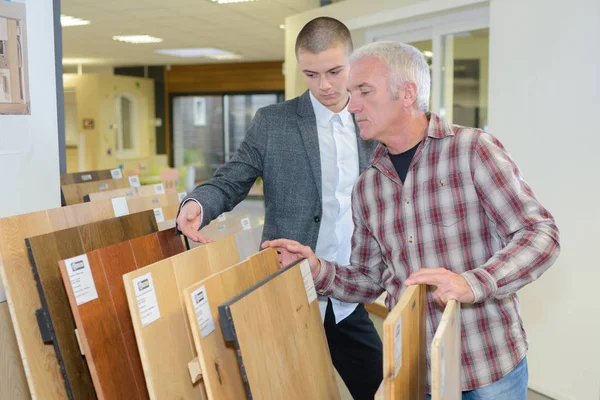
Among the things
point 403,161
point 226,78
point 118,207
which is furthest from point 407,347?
point 226,78

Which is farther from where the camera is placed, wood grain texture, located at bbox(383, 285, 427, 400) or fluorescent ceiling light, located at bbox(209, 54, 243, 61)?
fluorescent ceiling light, located at bbox(209, 54, 243, 61)

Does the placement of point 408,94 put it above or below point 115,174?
above

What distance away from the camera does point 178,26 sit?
27.3 ft

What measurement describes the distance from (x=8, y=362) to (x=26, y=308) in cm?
73

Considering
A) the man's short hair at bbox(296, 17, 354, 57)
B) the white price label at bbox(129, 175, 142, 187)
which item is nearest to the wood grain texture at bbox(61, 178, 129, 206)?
the white price label at bbox(129, 175, 142, 187)

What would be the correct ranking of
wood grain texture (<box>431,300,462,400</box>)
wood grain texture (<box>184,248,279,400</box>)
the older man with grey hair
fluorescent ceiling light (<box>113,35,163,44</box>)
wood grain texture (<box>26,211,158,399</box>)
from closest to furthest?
wood grain texture (<box>431,300,462,400</box>), wood grain texture (<box>184,248,279,400</box>), wood grain texture (<box>26,211,158,399</box>), the older man with grey hair, fluorescent ceiling light (<box>113,35,163,44</box>)

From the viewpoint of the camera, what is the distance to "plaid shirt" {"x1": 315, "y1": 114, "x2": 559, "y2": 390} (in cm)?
151

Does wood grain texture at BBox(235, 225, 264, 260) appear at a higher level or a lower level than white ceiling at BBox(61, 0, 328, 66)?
lower

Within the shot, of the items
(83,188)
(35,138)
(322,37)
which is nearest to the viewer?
(322,37)

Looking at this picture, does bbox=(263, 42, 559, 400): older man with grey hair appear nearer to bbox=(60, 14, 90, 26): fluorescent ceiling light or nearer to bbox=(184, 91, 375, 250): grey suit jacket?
bbox=(184, 91, 375, 250): grey suit jacket

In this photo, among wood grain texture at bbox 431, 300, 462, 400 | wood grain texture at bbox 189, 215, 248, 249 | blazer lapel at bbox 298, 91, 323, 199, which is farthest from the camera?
wood grain texture at bbox 189, 215, 248, 249

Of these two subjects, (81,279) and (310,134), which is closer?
(81,279)

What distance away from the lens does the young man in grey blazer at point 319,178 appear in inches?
82.8

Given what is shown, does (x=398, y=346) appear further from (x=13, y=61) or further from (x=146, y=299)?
(x=13, y=61)
